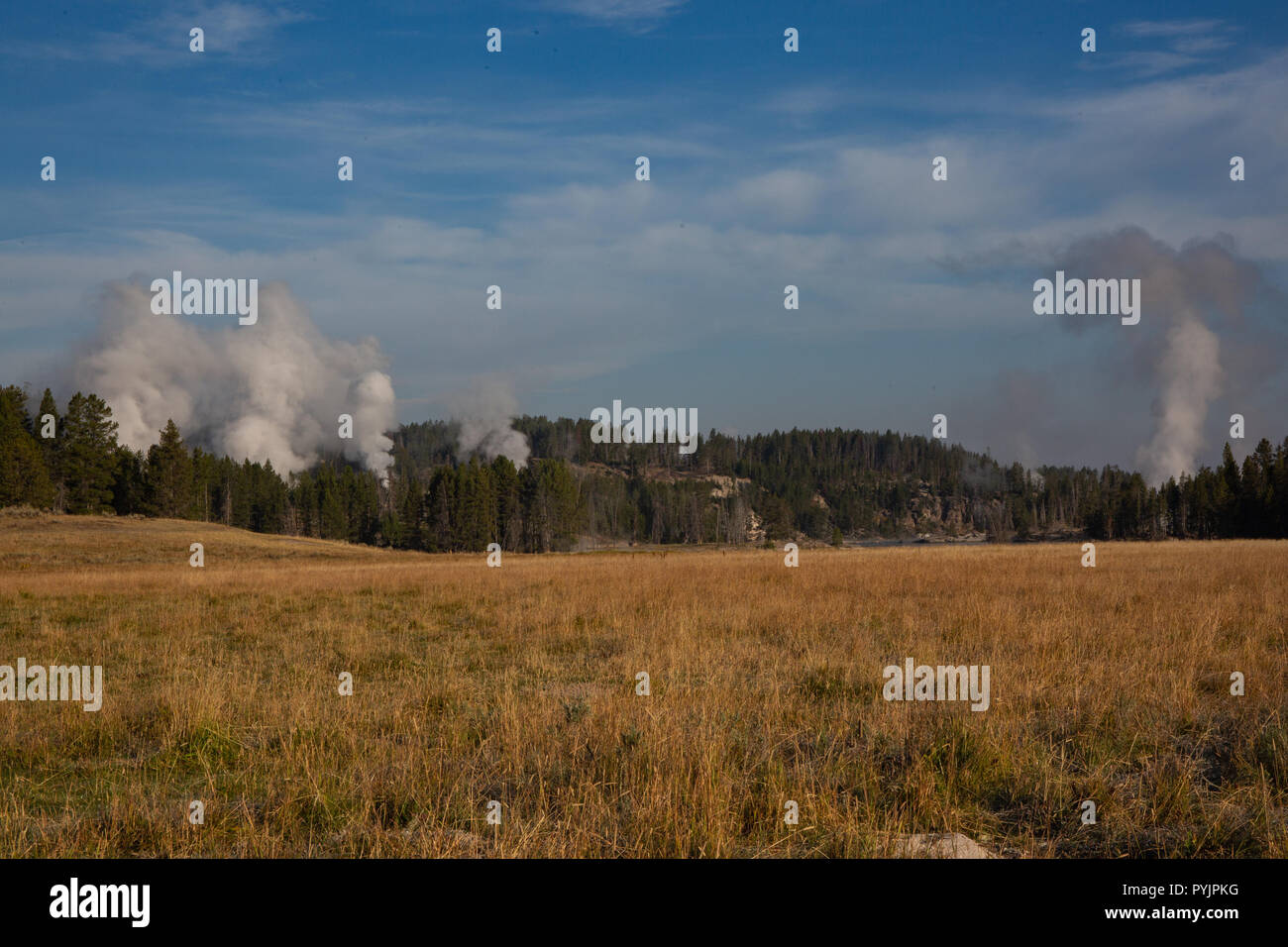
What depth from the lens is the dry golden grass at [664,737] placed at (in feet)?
16.8

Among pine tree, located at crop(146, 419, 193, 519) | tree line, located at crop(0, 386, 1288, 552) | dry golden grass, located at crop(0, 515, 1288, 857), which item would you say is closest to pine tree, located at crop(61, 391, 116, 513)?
tree line, located at crop(0, 386, 1288, 552)

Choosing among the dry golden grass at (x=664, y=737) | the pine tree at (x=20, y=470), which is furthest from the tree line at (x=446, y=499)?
the dry golden grass at (x=664, y=737)

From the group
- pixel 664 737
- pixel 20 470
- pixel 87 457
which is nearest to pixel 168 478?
pixel 87 457

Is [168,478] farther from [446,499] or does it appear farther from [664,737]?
[664,737]

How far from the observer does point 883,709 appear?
Result: 791 cm

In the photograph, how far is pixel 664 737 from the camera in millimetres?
6559

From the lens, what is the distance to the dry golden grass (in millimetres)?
5121

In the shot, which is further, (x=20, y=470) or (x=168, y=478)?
(x=168, y=478)

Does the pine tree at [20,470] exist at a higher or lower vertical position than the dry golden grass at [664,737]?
higher

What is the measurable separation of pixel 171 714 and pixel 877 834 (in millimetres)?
6876

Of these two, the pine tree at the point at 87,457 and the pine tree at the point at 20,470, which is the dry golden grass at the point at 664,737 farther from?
the pine tree at the point at 87,457

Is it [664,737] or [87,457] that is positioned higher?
[87,457]

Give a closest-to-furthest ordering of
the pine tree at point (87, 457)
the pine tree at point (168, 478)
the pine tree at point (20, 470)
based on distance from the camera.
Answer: the pine tree at point (20, 470) → the pine tree at point (87, 457) → the pine tree at point (168, 478)
